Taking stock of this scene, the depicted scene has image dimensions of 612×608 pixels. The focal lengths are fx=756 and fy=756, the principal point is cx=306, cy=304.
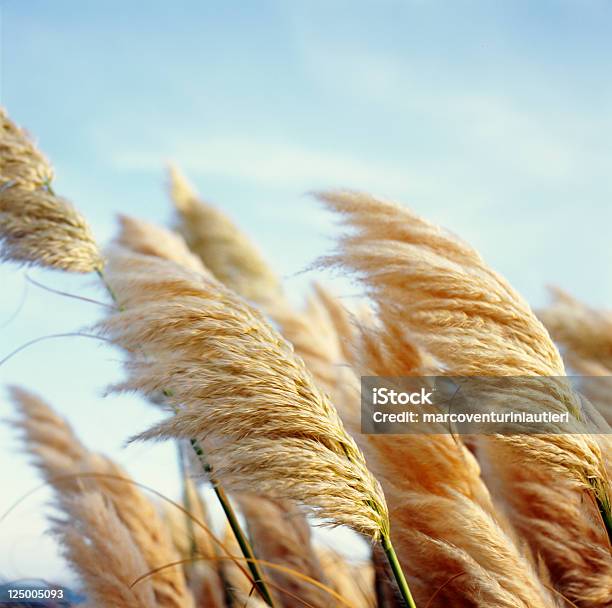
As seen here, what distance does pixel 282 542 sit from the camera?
1.99 metres

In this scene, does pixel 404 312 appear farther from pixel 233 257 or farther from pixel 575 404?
pixel 233 257

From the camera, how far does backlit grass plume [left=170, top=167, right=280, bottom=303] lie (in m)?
3.96

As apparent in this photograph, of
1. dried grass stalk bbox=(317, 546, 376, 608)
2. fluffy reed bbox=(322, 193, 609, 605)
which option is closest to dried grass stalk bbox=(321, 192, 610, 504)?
fluffy reed bbox=(322, 193, 609, 605)

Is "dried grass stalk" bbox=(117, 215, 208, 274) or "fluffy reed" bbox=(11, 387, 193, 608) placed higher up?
"dried grass stalk" bbox=(117, 215, 208, 274)

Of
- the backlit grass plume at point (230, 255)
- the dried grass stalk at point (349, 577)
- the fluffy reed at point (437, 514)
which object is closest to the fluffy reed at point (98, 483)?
the dried grass stalk at point (349, 577)

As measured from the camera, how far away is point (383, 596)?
5.36 feet

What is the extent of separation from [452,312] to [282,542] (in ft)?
3.29

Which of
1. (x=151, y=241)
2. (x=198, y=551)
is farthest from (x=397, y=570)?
(x=151, y=241)

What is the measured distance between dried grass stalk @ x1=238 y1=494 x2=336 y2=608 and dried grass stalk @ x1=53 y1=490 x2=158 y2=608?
1.19 feet

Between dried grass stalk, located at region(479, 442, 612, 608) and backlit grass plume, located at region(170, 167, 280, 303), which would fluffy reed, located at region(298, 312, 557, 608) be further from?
backlit grass plume, located at region(170, 167, 280, 303)

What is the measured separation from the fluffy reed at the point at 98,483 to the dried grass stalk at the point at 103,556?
0.01 meters

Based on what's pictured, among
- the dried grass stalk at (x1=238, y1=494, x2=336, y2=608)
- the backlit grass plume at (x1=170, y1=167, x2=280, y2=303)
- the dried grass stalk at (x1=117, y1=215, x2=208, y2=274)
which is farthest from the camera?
the backlit grass plume at (x1=170, y1=167, x2=280, y2=303)

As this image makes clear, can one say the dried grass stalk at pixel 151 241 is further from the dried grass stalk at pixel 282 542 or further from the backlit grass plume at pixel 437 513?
the backlit grass plume at pixel 437 513

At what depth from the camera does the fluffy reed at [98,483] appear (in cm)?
170
